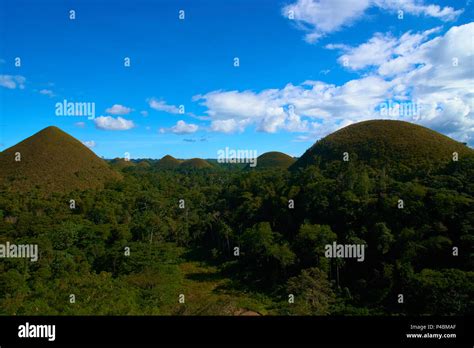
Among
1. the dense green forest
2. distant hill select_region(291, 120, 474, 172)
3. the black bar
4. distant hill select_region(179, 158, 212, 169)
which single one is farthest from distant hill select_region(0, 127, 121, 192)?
distant hill select_region(179, 158, 212, 169)

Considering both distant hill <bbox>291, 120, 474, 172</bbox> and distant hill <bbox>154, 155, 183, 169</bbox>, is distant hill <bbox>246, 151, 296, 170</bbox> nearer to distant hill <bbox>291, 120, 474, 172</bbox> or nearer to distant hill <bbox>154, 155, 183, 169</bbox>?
distant hill <bbox>291, 120, 474, 172</bbox>

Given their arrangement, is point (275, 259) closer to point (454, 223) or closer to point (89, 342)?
point (454, 223)

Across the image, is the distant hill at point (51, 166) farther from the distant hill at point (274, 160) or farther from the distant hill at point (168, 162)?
the distant hill at point (168, 162)

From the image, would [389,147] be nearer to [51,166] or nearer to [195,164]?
[51,166]

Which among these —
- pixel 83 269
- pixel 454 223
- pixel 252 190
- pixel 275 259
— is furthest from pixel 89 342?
pixel 252 190

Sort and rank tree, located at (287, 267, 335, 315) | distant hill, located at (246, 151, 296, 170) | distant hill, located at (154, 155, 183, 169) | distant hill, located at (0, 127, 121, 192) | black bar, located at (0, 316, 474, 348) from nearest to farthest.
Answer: black bar, located at (0, 316, 474, 348)
tree, located at (287, 267, 335, 315)
distant hill, located at (0, 127, 121, 192)
distant hill, located at (246, 151, 296, 170)
distant hill, located at (154, 155, 183, 169)

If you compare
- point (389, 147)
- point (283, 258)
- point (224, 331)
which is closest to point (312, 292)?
point (283, 258)
